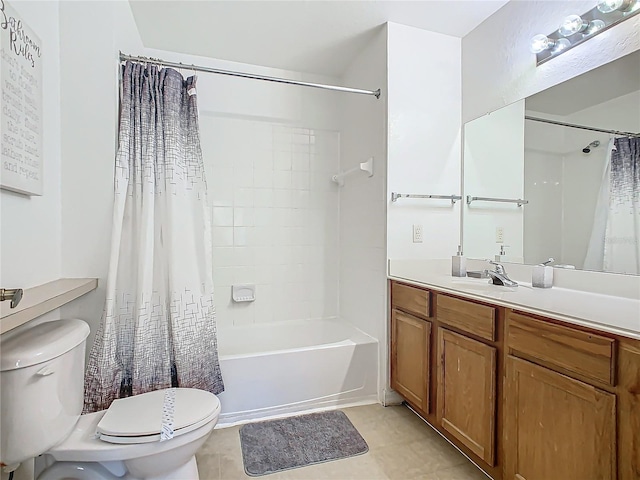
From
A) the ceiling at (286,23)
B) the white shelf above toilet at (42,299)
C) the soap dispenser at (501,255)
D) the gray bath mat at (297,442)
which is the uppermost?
the ceiling at (286,23)

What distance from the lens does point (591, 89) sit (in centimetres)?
159

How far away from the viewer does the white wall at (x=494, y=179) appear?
197cm

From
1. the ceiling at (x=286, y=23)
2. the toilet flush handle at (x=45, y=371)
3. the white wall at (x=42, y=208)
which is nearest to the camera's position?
the toilet flush handle at (x=45, y=371)

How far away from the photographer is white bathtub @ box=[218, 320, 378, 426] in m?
2.01

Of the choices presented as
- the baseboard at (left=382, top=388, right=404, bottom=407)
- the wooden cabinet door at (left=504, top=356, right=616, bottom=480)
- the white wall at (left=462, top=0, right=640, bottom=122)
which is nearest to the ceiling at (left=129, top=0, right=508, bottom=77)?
the white wall at (left=462, top=0, right=640, bottom=122)

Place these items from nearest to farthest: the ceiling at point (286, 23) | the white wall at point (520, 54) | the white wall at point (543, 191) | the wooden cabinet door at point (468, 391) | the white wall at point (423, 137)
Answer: the wooden cabinet door at point (468, 391) < the white wall at point (520, 54) < the white wall at point (543, 191) < the ceiling at point (286, 23) < the white wall at point (423, 137)

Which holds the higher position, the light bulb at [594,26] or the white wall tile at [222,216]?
the light bulb at [594,26]

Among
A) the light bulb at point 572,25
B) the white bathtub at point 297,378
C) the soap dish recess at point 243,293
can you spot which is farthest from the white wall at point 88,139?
the light bulb at point 572,25

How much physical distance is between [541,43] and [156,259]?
2.29 meters

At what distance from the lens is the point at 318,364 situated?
215 cm

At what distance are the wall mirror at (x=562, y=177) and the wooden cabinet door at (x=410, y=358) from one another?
0.67m

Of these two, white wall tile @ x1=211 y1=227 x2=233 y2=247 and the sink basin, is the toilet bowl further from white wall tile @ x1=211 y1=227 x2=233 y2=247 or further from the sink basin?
white wall tile @ x1=211 y1=227 x2=233 y2=247

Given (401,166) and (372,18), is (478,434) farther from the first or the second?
(372,18)

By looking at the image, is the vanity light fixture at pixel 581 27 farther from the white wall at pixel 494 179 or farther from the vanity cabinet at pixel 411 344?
the vanity cabinet at pixel 411 344
